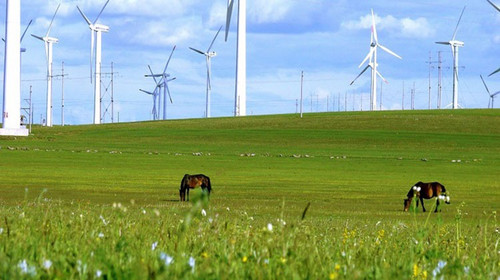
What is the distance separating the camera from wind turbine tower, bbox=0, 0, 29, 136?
91.4 metres

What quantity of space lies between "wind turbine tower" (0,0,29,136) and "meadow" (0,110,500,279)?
8.75ft

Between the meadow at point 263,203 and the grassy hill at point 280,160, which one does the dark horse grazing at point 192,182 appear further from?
the grassy hill at point 280,160

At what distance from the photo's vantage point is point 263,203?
3091 centimetres

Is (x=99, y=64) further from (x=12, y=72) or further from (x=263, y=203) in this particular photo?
(x=263, y=203)

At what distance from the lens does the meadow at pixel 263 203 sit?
5508mm

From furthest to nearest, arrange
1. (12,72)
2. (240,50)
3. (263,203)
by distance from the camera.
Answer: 1. (240,50)
2. (12,72)
3. (263,203)

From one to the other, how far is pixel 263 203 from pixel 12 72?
2715 inches

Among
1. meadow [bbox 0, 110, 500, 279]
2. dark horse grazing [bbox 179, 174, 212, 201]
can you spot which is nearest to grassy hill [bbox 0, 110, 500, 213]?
meadow [bbox 0, 110, 500, 279]

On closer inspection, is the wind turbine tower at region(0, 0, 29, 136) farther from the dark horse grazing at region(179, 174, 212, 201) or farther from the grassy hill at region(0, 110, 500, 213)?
the dark horse grazing at region(179, 174, 212, 201)

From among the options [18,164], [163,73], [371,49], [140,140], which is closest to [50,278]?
[18,164]

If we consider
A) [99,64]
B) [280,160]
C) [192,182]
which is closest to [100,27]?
[99,64]

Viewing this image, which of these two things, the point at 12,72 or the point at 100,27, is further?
the point at 100,27

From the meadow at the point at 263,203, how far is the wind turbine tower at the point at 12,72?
267cm

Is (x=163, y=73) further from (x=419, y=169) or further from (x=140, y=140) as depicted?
(x=419, y=169)
